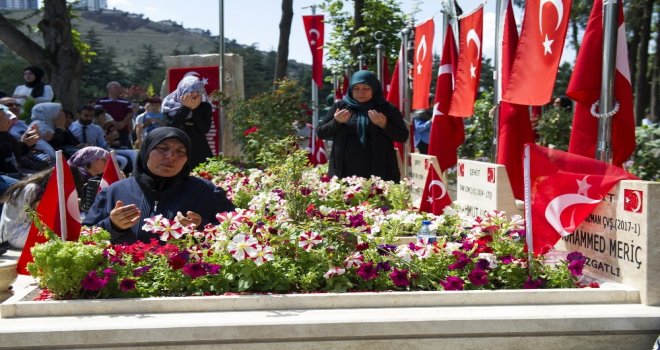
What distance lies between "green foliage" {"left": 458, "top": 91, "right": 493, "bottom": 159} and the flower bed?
1119 centimetres

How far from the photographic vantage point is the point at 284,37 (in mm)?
21094

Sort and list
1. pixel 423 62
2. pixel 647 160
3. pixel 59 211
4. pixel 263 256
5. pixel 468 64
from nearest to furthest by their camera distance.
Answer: pixel 263 256
pixel 59 211
pixel 468 64
pixel 423 62
pixel 647 160

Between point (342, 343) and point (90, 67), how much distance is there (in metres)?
54.3

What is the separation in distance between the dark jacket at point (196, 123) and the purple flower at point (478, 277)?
608 centimetres

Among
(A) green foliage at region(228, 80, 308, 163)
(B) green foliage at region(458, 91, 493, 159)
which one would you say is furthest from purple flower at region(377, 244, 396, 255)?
(B) green foliage at region(458, 91, 493, 159)

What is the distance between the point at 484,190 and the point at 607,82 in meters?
1.23

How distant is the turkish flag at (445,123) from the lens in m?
8.41

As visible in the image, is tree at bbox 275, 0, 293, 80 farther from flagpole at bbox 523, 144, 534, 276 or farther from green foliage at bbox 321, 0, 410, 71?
flagpole at bbox 523, 144, 534, 276

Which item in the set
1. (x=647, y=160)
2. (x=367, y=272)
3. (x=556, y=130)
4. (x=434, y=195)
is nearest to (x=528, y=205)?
(x=367, y=272)

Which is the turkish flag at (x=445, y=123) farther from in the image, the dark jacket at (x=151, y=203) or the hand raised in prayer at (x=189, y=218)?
the hand raised in prayer at (x=189, y=218)

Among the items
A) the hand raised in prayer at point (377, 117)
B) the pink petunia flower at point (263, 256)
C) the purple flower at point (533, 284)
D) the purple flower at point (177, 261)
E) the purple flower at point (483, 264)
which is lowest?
the purple flower at point (533, 284)

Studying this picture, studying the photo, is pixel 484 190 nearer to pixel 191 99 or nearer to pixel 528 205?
pixel 528 205

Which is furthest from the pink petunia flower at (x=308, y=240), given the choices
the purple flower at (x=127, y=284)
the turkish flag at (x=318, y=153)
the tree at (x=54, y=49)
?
the tree at (x=54, y=49)

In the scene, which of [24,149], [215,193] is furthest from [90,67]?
[215,193]
